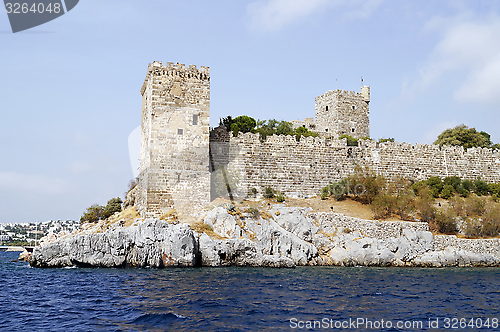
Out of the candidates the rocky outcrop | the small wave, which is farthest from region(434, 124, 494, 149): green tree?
the small wave

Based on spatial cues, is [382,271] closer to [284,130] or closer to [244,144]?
[244,144]

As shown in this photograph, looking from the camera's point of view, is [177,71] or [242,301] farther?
[177,71]

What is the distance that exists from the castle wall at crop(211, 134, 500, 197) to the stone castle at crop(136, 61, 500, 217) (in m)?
0.07

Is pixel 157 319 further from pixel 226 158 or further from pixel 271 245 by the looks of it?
pixel 226 158

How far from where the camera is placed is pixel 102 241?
66.2ft

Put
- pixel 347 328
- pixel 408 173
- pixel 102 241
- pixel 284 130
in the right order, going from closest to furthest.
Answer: pixel 347 328
pixel 102 241
pixel 408 173
pixel 284 130

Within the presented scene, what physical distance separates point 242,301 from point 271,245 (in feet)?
29.9

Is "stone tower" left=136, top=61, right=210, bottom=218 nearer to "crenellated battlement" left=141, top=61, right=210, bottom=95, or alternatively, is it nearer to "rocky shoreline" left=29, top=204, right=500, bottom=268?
"crenellated battlement" left=141, top=61, right=210, bottom=95

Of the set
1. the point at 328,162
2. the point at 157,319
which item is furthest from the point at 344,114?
the point at 157,319

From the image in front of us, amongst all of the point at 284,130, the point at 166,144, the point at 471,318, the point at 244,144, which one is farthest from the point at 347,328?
the point at 284,130

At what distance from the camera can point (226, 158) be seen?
27062 mm

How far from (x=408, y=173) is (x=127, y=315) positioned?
84.3 feet

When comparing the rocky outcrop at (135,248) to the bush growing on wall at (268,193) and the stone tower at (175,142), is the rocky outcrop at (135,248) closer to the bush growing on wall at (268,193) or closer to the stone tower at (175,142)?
the stone tower at (175,142)

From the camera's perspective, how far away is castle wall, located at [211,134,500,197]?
27.5 meters
